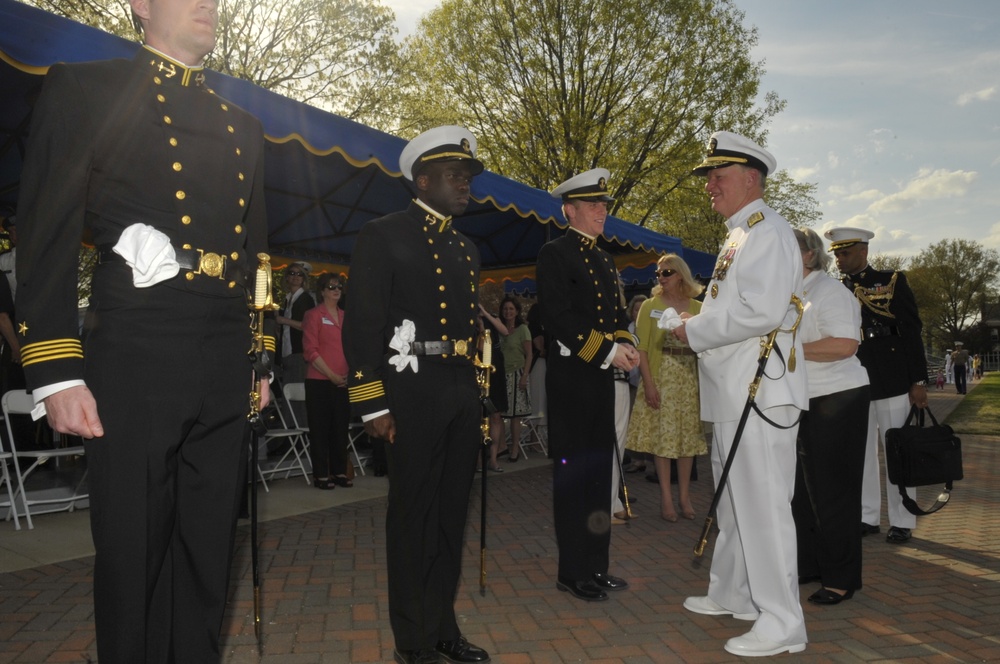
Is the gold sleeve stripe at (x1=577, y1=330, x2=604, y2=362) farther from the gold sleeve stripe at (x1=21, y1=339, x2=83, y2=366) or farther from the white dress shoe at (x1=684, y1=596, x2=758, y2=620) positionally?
the gold sleeve stripe at (x1=21, y1=339, x2=83, y2=366)

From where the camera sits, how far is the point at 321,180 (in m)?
8.93

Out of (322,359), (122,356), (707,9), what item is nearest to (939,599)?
(122,356)

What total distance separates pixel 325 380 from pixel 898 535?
5.28 m

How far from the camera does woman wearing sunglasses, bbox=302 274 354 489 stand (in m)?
7.81

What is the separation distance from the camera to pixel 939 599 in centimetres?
464

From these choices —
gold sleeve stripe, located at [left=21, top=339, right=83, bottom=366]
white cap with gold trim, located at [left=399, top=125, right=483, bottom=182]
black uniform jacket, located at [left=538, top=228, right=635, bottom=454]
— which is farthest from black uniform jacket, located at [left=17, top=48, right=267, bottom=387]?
black uniform jacket, located at [left=538, top=228, right=635, bottom=454]

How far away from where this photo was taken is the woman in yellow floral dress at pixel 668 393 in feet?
22.1

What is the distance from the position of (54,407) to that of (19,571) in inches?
147

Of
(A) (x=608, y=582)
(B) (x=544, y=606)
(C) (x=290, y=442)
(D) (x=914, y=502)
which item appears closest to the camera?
(B) (x=544, y=606)

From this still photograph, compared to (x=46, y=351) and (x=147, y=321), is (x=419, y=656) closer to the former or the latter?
(x=147, y=321)

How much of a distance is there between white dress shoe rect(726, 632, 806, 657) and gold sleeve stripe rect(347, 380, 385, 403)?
2.06 metres

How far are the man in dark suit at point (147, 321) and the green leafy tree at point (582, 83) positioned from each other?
20990 millimetres

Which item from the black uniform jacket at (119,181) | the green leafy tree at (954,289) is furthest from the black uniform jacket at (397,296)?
the green leafy tree at (954,289)

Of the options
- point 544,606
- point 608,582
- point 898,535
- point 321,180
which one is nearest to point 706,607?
point 608,582
